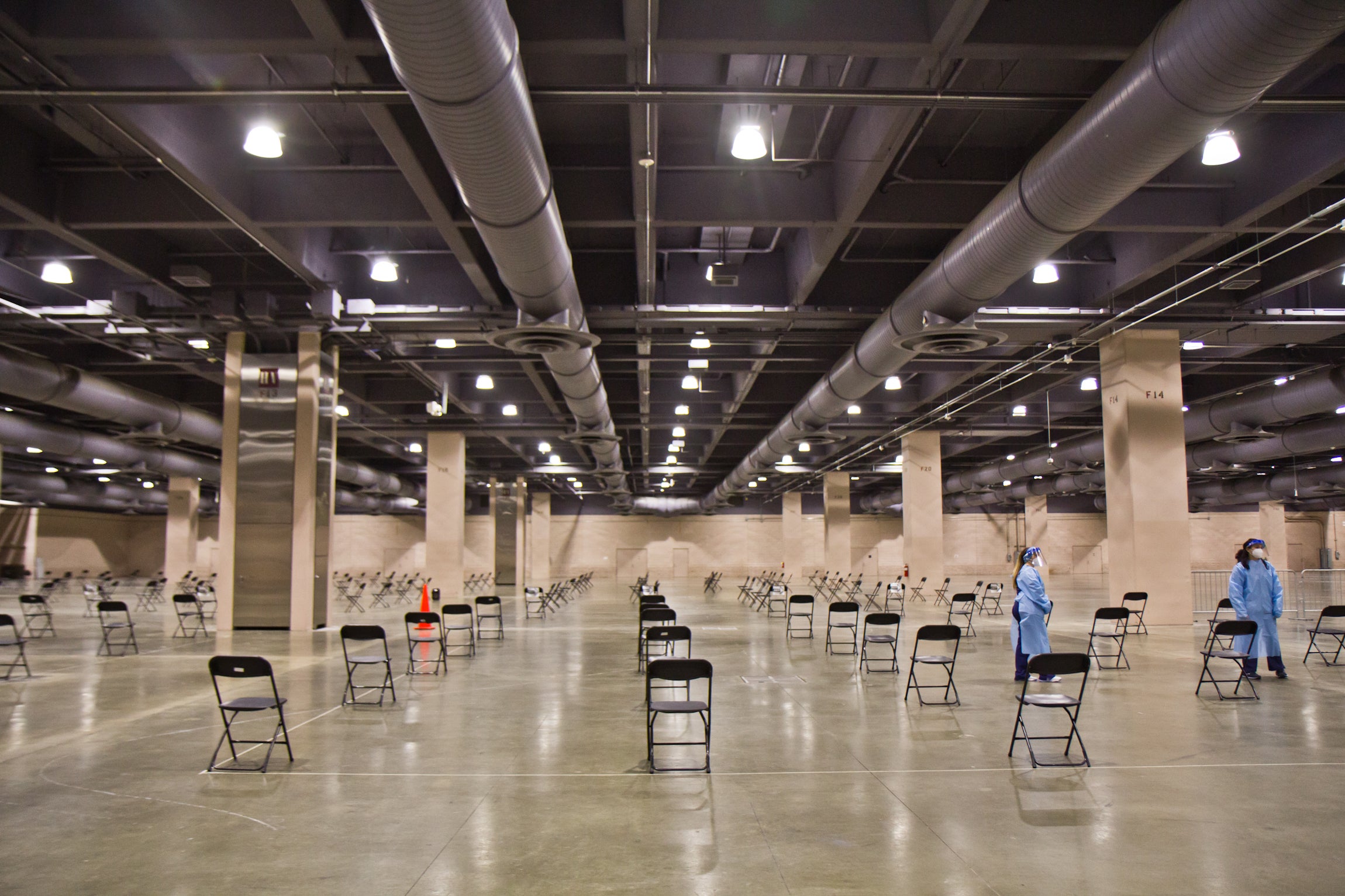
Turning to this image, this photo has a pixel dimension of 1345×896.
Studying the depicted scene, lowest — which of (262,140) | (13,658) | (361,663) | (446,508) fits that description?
(13,658)

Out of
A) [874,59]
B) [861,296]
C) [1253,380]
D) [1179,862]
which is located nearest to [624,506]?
[1253,380]

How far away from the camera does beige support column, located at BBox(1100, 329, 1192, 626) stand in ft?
48.8

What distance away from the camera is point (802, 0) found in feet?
20.5

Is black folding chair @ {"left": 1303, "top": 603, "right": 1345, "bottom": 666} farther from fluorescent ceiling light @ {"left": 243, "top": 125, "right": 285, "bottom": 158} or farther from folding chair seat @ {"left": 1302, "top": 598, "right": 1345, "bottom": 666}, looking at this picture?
fluorescent ceiling light @ {"left": 243, "top": 125, "right": 285, "bottom": 158}

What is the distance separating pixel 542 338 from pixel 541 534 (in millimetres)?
39048

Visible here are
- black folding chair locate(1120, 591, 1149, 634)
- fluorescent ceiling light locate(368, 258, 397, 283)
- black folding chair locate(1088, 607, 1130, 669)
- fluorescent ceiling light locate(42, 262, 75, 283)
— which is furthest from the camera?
black folding chair locate(1120, 591, 1149, 634)

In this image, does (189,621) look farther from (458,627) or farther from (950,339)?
(950,339)

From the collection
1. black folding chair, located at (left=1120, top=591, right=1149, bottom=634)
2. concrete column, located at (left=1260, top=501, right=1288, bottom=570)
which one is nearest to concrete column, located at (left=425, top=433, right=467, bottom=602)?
black folding chair, located at (left=1120, top=591, right=1149, bottom=634)

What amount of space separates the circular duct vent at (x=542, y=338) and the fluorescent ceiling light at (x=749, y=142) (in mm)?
3421

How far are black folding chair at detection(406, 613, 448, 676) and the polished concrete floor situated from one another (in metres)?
1.07

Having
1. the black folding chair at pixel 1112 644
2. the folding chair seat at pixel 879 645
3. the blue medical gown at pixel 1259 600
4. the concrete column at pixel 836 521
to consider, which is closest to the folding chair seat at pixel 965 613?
the folding chair seat at pixel 879 645

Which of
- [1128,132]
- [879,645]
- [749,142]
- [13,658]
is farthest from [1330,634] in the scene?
[13,658]

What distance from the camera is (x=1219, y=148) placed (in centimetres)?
744

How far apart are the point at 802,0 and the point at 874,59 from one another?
5.38 feet
